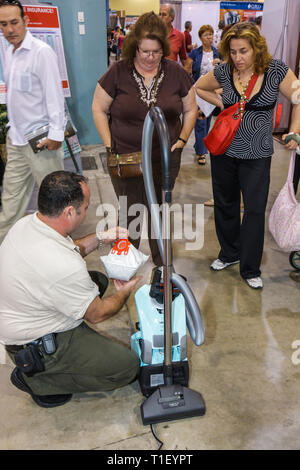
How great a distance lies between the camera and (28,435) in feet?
5.81

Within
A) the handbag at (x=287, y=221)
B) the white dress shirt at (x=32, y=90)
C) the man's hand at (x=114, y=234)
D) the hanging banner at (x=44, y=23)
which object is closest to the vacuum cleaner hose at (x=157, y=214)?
the man's hand at (x=114, y=234)

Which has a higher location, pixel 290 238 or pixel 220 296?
pixel 290 238

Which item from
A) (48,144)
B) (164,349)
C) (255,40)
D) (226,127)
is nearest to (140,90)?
(226,127)

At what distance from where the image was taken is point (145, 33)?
218 cm

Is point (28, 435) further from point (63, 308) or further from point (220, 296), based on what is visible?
point (220, 296)

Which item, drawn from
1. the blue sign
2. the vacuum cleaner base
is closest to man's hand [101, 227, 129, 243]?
the vacuum cleaner base

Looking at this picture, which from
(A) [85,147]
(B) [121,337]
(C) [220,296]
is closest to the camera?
(B) [121,337]

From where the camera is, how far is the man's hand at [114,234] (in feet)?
6.60

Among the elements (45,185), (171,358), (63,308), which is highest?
(45,185)

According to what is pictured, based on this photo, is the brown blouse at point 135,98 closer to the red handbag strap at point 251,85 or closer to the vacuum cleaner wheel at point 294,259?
the red handbag strap at point 251,85

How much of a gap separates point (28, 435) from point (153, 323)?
70cm

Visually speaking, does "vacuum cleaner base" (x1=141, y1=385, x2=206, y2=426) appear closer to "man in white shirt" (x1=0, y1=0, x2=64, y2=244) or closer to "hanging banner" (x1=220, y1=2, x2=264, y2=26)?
"man in white shirt" (x1=0, y1=0, x2=64, y2=244)

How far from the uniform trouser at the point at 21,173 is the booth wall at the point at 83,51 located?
2825mm
